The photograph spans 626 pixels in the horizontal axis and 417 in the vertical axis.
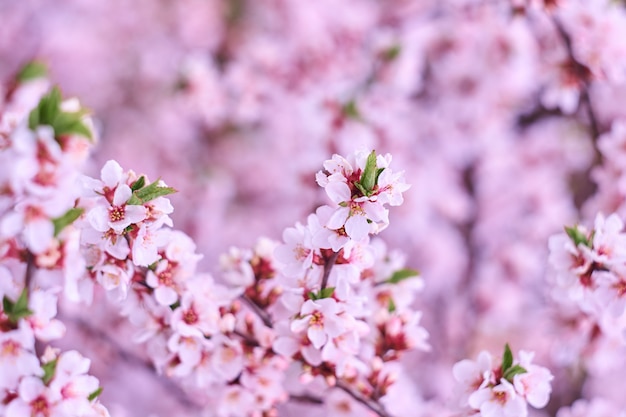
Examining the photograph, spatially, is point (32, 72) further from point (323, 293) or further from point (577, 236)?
point (577, 236)

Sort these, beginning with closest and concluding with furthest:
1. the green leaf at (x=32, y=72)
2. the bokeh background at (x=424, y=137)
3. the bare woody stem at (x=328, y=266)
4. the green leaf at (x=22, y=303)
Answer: the green leaf at (x=22, y=303), the bare woody stem at (x=328, y=266), the green leaf at (x=32, y=72), the bokeh background at (x=424, y=137)

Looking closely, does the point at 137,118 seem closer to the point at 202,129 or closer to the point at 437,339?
the point at 202,129

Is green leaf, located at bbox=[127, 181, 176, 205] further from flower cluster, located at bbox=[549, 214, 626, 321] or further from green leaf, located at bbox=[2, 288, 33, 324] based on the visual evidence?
flower cluster, located at bbox=[549, 214, 626, 321]

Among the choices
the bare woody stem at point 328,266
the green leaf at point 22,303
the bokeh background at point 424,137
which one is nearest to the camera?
the green leaf at point 22,303

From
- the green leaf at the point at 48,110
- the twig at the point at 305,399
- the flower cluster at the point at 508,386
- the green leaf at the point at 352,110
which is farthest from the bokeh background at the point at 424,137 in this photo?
the green leaf at the point at 48,110

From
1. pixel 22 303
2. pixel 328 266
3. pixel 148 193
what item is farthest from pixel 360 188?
pixel 22 303

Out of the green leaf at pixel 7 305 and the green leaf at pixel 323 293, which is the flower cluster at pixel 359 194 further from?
the green leaf at pixel 7 305

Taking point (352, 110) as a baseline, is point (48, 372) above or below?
below
